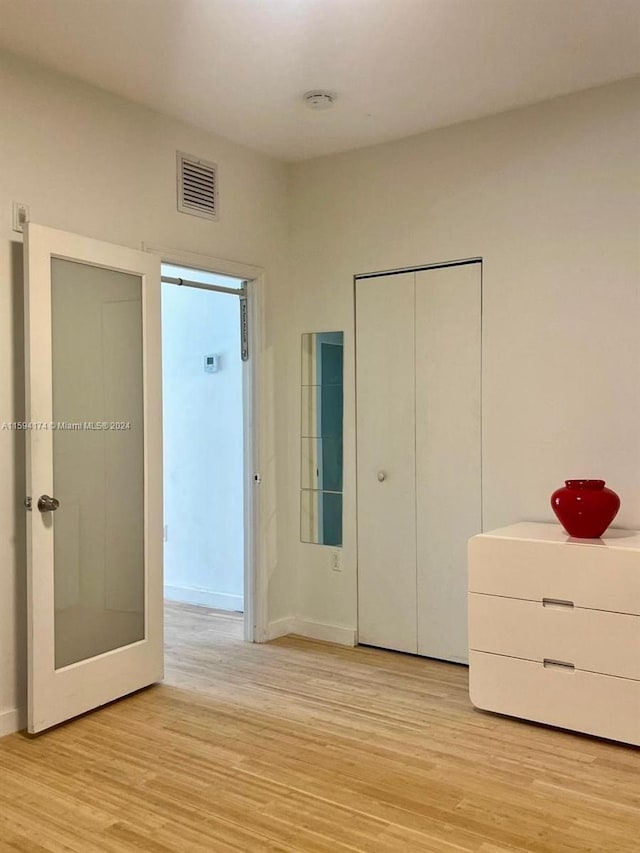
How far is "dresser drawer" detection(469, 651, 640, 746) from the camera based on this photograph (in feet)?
9.48

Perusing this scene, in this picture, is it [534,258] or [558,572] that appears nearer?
[558,572]

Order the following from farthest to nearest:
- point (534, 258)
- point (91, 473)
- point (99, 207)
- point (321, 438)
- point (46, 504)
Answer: point (321, 438)
point (534, 258)
point (99, 207)
point (91, 473)
point (46, 504)

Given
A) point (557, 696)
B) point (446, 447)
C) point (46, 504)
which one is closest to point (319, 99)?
point (446, 447)

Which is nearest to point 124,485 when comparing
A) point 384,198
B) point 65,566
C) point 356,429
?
point 65,566

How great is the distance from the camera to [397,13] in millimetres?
2734

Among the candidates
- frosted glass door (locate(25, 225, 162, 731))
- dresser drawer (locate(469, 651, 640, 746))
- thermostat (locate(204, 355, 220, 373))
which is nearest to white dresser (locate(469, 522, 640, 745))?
dresser drawer (locate(469, 651, 640, 746))

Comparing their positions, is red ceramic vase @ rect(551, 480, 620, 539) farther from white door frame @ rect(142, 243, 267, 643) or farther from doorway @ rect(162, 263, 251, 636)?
doorway @ rect(162, 263, 251, 636)

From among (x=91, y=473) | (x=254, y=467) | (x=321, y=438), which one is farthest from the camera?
(x=321, y=438)

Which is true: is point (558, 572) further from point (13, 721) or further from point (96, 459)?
point (13, 721)

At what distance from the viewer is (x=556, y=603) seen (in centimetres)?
307

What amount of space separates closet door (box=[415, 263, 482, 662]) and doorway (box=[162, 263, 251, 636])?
1430 mm

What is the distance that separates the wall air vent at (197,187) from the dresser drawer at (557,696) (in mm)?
2443

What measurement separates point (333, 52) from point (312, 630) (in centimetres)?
290

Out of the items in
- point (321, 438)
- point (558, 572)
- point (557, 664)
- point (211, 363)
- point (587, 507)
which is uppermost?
point (211, 363)
